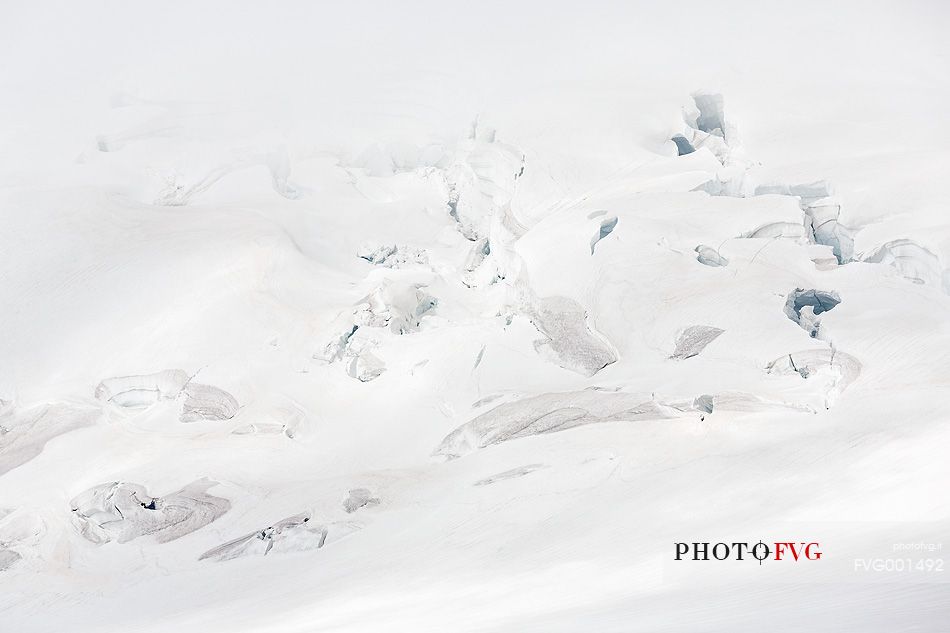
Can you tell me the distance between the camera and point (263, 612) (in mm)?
10070

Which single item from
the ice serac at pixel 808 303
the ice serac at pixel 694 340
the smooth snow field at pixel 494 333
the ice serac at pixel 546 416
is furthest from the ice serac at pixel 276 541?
the ice serac at pixel 808 303

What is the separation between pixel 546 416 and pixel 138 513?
6.38 m

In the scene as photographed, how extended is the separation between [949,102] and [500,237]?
10.9 metres

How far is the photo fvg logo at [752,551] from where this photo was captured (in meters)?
8.84

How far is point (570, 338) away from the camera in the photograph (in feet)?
44.2

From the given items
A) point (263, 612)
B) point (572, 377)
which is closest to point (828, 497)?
point (572, 377)

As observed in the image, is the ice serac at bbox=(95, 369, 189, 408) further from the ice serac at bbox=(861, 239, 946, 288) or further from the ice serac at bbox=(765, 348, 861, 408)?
the ice serac at bbox=(861, 239, 946, 288)

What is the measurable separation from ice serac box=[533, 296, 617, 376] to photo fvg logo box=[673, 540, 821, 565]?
4.09 metres

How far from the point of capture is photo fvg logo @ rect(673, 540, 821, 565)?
8844 mm

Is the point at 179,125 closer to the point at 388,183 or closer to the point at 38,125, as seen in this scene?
the point at 38,125

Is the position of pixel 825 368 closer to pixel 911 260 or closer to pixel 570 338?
pixel 911 260

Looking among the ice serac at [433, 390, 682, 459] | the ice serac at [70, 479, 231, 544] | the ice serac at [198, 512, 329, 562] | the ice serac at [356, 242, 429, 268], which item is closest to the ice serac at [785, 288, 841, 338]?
the ice serac at [433, 390, 682, 459]

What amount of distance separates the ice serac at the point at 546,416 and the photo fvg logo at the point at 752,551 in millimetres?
2745

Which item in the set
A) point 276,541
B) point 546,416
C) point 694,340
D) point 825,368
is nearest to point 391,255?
point 546,416
